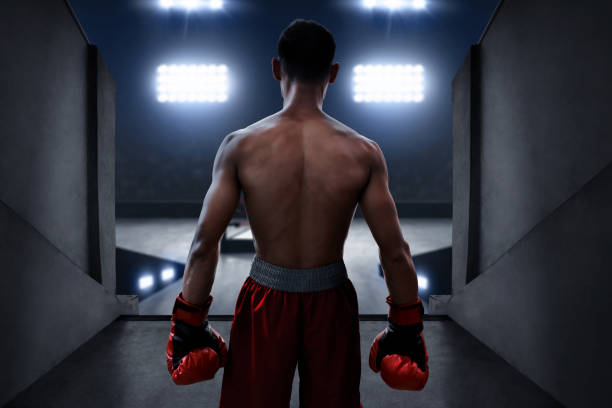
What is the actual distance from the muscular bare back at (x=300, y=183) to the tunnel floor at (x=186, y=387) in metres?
0.75

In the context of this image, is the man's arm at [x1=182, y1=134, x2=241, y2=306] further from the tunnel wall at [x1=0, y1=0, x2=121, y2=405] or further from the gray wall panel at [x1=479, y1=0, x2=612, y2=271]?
the gray wall panel at [x1=479, y1=0, x2=612, y2=271]

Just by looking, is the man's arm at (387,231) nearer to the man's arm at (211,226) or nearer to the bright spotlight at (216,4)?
the man's arm at (211,226)

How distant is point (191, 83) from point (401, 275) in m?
7.06

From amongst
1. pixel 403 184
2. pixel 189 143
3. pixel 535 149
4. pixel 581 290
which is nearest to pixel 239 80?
pixel 189 143

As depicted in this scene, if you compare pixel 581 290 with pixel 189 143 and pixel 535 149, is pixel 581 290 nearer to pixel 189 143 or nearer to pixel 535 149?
pixel 535 149

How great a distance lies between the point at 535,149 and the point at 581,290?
577 mm

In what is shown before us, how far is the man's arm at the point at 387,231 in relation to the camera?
0.79 metres

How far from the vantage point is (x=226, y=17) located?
256 inches

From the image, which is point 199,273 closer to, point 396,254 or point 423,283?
point 396,254

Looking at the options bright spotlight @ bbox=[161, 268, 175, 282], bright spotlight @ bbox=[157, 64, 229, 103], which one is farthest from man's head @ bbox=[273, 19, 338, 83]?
bright spotlight @ bbox=[157, 64, 229, 103]

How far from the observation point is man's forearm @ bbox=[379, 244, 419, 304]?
0.80m

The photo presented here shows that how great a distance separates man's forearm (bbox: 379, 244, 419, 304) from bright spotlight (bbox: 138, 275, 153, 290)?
2.79 meters

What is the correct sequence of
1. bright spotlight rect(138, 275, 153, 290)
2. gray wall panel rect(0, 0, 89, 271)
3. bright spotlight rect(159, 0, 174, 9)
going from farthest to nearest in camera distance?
bright spotlight rect(159, 0, 174, 9) < bright spotlight rect(138, 275, 153, 290) < gray wall panel rect(0, 0, 89, 271)

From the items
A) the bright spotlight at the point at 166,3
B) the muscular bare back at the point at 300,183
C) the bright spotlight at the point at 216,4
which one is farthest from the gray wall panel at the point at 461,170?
the bright spotlight at the point at 166,3
